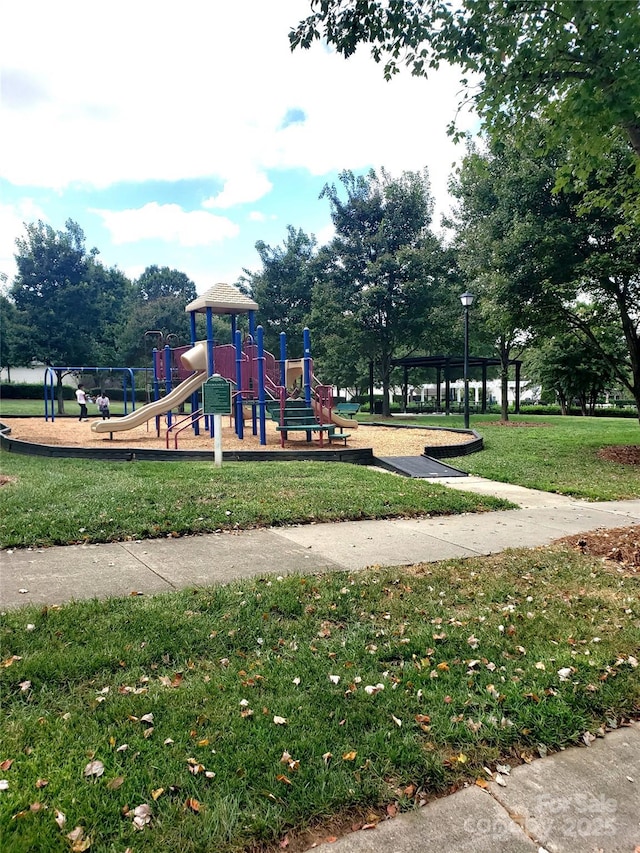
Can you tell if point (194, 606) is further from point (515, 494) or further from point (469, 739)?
point (515, 494)

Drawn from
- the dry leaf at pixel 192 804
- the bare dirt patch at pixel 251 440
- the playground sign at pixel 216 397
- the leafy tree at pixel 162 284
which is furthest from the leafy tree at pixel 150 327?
the dry leaf at pixel 192 804

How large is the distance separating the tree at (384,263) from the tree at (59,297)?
49.3 ft

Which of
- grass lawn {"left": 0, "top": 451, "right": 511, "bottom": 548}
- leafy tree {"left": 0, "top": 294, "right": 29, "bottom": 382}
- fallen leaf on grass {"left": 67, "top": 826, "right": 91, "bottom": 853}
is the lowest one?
fallen leaf on grass {"left": 67, "top": 826, "right": 91, "bottom": 853}

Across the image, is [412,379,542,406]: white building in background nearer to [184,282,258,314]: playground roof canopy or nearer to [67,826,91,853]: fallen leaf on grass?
[184,282,258,314]: playground roof canopy

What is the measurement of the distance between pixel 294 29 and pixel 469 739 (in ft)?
21.4

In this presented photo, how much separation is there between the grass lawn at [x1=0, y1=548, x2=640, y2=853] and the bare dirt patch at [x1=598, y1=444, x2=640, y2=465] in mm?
9640

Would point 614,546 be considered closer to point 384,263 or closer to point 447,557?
point 447,557

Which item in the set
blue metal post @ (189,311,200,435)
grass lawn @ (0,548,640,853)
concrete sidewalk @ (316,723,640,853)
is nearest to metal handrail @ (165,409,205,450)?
blue metal post @ (189,311,200,435)

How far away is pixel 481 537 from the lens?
640 cm

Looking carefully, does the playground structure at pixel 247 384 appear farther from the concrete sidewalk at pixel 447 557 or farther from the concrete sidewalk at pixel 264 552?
the concrete sidewalk at pixel 264 552

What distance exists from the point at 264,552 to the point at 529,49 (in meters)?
5.45

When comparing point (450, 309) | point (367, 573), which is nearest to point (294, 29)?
point (367, 573)

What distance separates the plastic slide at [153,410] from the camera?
1544 centimetres

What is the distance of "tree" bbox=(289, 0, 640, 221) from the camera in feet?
16.6
